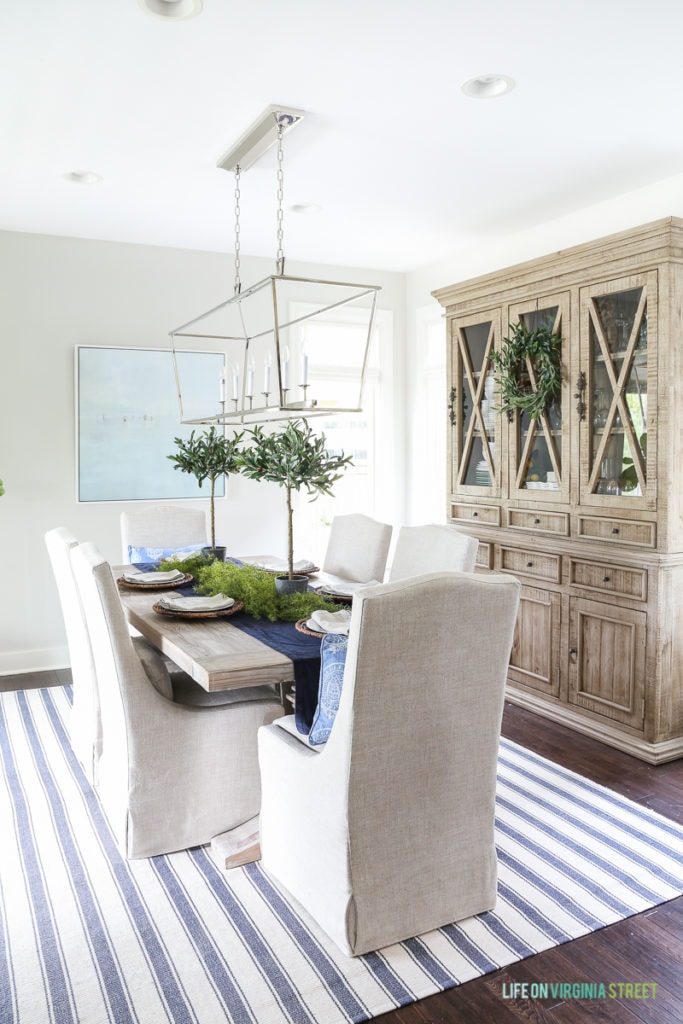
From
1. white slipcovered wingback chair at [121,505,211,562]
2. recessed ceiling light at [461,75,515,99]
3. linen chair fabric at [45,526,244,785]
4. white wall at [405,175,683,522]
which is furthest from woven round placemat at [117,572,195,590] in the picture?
white wall at [405,175,683,522]

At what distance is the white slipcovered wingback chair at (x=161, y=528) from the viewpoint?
14.5 feet

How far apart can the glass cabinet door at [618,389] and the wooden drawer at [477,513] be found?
25.4 inches

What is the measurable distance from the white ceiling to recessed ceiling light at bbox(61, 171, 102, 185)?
4cm

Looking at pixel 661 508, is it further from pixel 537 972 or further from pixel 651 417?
pixel 537 972

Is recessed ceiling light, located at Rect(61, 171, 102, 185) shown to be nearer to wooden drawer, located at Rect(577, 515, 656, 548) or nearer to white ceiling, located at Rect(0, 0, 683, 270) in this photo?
white ceiling, located at Rect(0, 0, 683, 270)

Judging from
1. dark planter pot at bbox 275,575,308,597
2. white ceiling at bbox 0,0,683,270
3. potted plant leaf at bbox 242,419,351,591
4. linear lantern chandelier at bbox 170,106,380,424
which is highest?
white ceiling at bbox 0,0,683,270

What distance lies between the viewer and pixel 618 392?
11.7 feet

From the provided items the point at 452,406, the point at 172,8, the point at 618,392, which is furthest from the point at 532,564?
the point at 172,8

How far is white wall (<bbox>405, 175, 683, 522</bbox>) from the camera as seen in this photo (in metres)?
4.00

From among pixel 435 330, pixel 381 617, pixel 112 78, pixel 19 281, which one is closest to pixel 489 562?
pixel 435 330

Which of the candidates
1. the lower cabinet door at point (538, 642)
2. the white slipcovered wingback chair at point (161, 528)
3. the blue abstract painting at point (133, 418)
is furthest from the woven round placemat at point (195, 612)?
the blue abstract painting at point (133, 418)

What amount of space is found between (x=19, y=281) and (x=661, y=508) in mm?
3866

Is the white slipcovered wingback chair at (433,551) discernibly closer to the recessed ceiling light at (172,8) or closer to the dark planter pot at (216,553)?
the dark planter pot at (216,553)

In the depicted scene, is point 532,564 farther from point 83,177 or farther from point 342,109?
point 83,177
